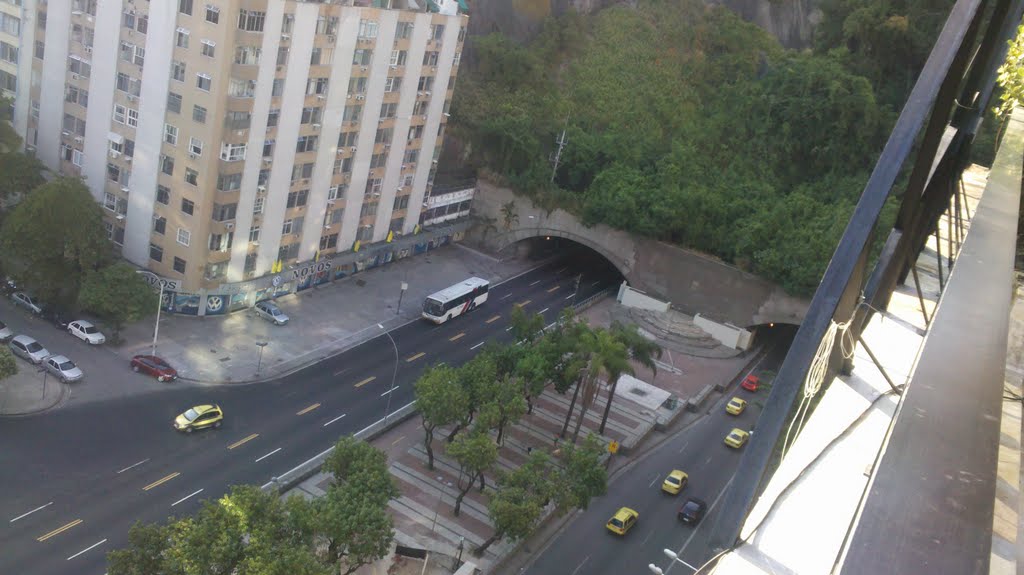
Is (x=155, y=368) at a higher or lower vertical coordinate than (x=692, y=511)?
lower

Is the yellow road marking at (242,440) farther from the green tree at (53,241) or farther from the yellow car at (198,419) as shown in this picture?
the green tree at (53,241)

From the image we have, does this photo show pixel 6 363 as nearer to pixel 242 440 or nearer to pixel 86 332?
pixel 86 332

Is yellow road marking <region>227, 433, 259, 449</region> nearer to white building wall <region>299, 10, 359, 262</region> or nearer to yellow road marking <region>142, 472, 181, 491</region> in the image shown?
yellow road marking <region>142, 472, 181, 491</region>

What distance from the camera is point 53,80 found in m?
49.4

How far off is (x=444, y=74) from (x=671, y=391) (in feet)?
79.8

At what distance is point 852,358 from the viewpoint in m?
7.01

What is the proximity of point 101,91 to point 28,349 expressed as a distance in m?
14.2

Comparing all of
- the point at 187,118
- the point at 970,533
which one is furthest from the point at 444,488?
the point at 970,533

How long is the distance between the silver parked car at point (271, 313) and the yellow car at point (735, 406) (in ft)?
78.7

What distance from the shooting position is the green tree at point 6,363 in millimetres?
35356

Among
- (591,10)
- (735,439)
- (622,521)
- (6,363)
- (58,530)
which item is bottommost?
(58,530)

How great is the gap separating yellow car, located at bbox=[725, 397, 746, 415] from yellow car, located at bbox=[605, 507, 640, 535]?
45.2 ft

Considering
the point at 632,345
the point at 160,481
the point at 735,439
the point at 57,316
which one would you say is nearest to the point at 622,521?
the point at 632,345

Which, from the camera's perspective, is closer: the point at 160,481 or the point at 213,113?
the point at 160,481
